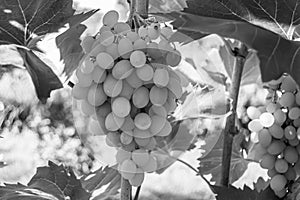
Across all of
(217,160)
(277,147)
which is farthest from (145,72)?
(217,160)

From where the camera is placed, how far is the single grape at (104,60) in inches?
18.3

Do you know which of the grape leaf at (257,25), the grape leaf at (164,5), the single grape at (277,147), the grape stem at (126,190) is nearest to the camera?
the grape leaf at (257,25)

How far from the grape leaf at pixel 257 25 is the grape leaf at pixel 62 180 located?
29 centimetres

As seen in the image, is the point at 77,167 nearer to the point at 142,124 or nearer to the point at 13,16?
the point at 13,16

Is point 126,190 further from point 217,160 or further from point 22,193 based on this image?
point 217,160

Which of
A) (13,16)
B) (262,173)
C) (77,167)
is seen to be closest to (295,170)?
(262,173)

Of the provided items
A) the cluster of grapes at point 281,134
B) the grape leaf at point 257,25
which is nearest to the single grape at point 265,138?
the cluster of grapes at point 281,134

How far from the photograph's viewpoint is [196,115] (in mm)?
717

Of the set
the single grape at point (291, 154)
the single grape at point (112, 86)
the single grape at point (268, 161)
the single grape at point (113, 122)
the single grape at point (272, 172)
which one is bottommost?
the single grape at point (272, 172)

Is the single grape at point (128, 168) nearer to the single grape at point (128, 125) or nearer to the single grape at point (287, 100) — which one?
the single grape at point (128, 125)

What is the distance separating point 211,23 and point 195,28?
0.07ft

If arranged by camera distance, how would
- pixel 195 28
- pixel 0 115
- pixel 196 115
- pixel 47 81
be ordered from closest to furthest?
pixel 195 28
pixel 47 81
pixel 196 115
pixel 0 115

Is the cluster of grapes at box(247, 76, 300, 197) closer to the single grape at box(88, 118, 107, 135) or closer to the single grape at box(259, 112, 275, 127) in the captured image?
the single grape at box(259, 112, 275, 127)

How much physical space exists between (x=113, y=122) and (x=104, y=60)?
0.19 ft
